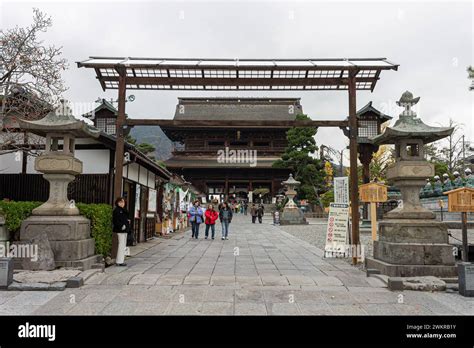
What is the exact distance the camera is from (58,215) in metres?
7.42

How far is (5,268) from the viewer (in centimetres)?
601

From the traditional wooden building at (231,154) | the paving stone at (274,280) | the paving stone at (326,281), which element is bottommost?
the paving stone at (326,281)

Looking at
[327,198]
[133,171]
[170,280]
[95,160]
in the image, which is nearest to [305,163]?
[327,198]

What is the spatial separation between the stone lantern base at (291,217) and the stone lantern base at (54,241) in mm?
21155

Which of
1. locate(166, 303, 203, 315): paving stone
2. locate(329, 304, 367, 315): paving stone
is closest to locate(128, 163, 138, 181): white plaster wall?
locate(166, 303, 203, 315): paving stone

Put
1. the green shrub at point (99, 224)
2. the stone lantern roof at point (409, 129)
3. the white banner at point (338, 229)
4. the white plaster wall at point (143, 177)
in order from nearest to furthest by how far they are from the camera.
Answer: the stone lantern roof at point (409, 129), the green shrub at point (99, 224), the white banner at point (338, 229), the white plaster wall at point (143, 177)

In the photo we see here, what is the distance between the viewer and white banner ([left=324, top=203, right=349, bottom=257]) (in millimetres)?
10078

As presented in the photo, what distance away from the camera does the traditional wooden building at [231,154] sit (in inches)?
1603

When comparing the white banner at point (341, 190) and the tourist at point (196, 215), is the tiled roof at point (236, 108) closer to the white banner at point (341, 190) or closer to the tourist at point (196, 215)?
the tourist at point (196, 215)

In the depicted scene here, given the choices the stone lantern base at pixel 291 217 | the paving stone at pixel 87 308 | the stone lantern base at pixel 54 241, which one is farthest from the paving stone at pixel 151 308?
the stone lantern base at pixel 291 217

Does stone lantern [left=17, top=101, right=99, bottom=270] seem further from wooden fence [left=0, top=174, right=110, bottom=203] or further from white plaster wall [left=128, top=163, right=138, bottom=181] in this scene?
white plaster wall [left=128, top=163, right=138, bottom=181]

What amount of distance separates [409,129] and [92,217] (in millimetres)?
7500

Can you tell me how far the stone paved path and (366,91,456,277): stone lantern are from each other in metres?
0.73
